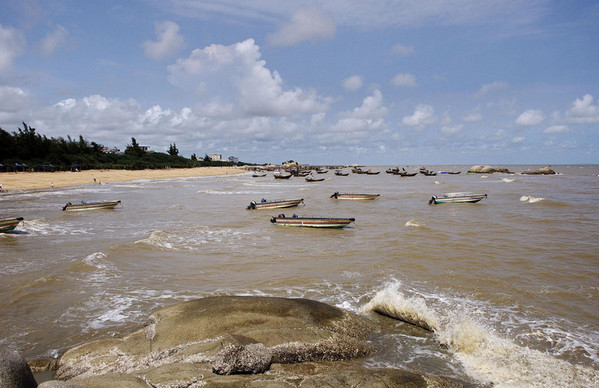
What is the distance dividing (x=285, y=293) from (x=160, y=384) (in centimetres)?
646

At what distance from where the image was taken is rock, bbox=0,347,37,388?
443 cm

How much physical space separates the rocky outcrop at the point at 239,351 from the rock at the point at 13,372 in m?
0.66

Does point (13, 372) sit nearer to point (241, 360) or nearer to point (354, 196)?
point (241, 360)

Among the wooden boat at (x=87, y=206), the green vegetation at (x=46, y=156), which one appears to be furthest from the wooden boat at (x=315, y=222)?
the green vegetation at (x=46, y=156)

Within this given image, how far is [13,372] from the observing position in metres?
4.59

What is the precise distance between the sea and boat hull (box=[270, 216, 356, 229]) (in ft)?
1.29

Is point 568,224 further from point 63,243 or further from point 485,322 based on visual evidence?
point 63,243

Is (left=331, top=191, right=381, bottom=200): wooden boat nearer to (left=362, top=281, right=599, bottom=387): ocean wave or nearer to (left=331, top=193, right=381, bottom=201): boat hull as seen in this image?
(left=331, top=193, right=381, bottom=201): boat hull

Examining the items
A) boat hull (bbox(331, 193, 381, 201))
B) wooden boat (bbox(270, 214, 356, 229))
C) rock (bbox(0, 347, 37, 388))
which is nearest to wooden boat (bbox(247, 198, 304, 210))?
boat hull (bbox(331, 193, 381, 201))

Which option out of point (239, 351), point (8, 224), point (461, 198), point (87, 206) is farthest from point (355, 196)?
point (239, 351)

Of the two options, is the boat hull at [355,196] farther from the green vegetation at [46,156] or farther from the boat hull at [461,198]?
the green vegetation at [46,156]

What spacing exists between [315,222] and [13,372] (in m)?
18.2

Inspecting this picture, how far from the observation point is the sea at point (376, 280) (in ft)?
A: 24.2

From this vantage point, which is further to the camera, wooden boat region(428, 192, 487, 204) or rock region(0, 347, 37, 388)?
wooden boat region(428, 192, 487, 204)
